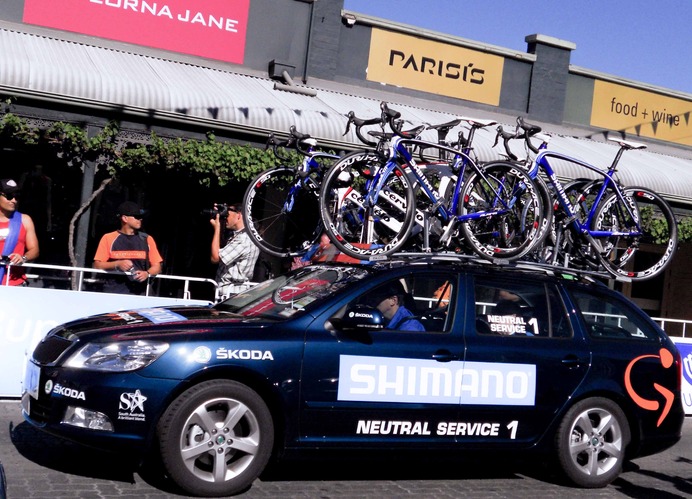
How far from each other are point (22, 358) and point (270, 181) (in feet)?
9.60

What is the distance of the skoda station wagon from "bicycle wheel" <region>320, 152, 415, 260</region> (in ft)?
1.29

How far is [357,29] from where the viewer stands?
15.5 m

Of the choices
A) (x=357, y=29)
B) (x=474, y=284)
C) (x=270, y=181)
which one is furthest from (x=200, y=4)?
(x=474, y=284)

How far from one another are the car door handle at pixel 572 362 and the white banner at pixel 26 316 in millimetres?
4553

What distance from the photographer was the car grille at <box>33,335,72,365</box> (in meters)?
6.26

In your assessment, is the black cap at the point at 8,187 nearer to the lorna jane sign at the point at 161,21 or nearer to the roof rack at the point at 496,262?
the lorna jane sign at the point at 161,21

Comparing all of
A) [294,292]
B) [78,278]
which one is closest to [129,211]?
[78,278]

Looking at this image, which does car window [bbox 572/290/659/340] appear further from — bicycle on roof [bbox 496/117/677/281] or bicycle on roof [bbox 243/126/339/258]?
bicycle on roof [bbox 243/126/339/258]

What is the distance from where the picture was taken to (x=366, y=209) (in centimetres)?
776

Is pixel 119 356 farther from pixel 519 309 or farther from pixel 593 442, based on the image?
pixel 593 442

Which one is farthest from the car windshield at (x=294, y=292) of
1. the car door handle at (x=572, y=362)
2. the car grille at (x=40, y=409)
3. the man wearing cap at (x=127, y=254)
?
the man wearing cap at (x=127, y=254)

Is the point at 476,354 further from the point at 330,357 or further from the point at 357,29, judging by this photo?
the point at 357,29

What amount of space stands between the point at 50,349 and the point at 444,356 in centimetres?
273

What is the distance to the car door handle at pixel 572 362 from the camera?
722 cm
